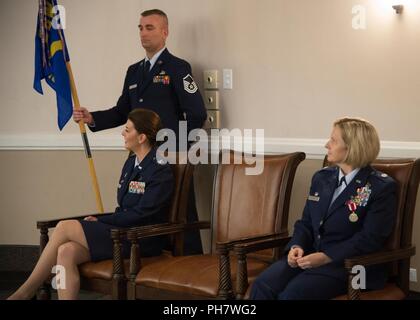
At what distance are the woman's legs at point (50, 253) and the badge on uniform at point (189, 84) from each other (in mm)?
1124

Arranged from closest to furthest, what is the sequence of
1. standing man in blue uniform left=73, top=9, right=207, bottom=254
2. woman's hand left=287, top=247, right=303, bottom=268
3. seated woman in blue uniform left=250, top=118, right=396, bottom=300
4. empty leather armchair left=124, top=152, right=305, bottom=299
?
seated woman in blue uniform left=250, top=118, right=396, bottom=300 → woman's hand left=287, top=247, right=303, bottom=268 → empty leather armchair left=124, top=152, right=305, bottom=299 → standing man in blue uniform left=73, top=9, right=207, bottom=254

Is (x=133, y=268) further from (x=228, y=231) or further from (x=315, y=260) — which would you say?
(x=315, y=260)

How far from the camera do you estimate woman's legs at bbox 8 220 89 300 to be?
404 cm

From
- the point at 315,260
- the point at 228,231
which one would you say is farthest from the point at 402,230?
the point at 228,231

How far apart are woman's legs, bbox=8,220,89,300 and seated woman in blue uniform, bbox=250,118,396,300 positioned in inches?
44.2

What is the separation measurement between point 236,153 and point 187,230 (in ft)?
1.59

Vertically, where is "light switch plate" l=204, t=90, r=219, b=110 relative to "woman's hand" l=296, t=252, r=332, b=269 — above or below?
above

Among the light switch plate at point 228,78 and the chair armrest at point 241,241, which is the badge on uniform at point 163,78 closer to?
the light switch plate at point 228,78

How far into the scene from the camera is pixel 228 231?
13.5ft

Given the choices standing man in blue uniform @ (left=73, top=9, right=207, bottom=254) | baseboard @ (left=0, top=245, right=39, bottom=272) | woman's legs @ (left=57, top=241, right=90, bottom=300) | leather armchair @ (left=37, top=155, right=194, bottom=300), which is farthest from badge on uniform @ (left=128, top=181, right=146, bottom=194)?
baseboard @ (left=0, top=245, right=39, bottom=272)

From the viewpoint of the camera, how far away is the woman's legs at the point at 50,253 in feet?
13.2

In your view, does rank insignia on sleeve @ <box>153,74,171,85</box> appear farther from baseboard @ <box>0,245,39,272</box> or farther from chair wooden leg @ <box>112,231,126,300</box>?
baseboard @ <box>0,245,39,272</box>

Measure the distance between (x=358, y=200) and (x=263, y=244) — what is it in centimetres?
50

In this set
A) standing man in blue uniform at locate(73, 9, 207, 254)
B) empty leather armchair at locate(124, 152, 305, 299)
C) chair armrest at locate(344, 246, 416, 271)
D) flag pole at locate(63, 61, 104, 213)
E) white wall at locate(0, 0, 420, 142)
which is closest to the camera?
chair armrest at locate(344, 246, 416, 271)
